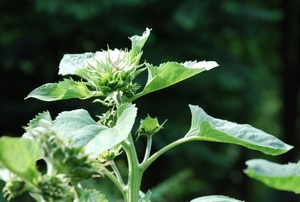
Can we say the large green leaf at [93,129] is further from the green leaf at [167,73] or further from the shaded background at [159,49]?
the shaded background at [159,49]

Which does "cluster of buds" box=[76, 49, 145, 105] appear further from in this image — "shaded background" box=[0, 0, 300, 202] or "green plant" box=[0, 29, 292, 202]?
"shaded background" box=[0, 0, 300, 202]

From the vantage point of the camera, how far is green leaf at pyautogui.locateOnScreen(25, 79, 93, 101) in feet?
2.62

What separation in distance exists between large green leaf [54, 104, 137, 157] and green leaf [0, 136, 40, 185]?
83 millimetres

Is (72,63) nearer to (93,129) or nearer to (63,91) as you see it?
(63,91)

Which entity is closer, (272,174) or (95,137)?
(272,174)

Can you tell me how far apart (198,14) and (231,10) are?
1.14ft

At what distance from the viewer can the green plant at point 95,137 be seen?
0.57 m

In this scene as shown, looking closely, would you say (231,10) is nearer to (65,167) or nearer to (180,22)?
(180,22)

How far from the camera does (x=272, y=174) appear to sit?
44 cm

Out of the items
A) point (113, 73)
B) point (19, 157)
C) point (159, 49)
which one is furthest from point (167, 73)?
point (159, 49)

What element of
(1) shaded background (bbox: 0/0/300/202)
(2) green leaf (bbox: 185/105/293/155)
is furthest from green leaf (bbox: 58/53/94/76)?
(1) shaded background (bbox: 0/0/300/202)

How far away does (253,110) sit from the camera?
753cm

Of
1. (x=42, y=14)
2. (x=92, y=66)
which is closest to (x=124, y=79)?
(x=92, y=66)

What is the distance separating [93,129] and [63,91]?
0.40 feet
